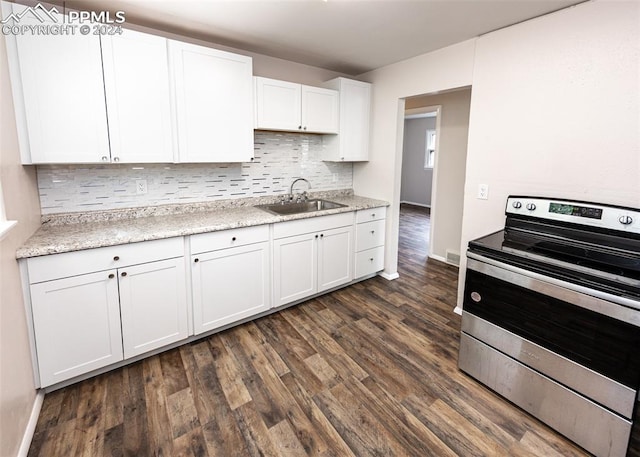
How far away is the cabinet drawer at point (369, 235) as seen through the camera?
3.32 m

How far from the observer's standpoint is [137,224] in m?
2.28

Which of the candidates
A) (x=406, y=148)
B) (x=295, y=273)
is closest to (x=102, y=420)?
(x=295, y=273)

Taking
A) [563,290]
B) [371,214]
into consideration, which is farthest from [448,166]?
[563,290]

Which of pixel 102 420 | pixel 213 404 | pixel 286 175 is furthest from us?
pixel 286 175

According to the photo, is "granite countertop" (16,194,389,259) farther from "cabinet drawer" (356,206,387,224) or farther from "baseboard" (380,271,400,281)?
"baseboard" (380,271,400,281)

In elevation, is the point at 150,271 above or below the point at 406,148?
below

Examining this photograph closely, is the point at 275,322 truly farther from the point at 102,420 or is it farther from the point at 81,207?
the point at 81,207

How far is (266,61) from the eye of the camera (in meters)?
3.03

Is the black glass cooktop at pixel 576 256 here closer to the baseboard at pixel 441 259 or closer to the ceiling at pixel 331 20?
the ceiling at pixel 331 20

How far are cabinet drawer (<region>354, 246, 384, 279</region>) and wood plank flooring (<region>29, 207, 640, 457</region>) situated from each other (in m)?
0.83

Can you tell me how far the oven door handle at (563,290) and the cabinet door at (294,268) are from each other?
4.58 feet

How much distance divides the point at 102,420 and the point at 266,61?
3.01m

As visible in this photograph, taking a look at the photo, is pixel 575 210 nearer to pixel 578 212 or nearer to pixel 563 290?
pixel 578 212

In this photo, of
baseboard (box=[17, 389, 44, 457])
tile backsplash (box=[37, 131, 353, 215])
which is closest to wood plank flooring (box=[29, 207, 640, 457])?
baseboard (box=[17, 389, 44, 457])
